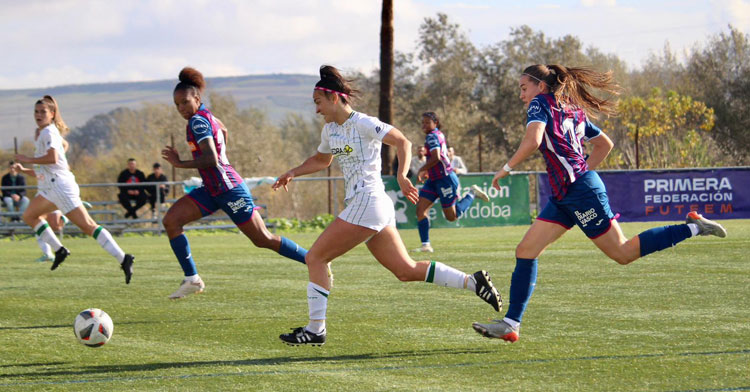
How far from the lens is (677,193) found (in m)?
22.1

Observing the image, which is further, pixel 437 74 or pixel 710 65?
pixel 437 74

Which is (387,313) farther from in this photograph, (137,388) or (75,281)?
(75,281)

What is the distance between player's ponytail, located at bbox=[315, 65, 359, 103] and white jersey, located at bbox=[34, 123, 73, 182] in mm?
5854

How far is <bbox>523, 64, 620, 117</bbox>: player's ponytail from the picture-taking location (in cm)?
670

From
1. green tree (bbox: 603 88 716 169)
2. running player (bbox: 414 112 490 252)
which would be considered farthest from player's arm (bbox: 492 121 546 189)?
green tree (bbox: 603 88 716 169)

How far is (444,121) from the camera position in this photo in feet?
166

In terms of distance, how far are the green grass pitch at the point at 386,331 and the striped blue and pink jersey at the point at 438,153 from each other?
2.26 metres

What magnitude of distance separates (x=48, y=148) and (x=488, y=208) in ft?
41.6

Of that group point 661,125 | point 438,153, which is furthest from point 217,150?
point 661,125

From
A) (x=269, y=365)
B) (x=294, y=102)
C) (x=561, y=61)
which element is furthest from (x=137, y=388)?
(x=294, y=102)

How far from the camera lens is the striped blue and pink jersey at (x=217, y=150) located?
881cm

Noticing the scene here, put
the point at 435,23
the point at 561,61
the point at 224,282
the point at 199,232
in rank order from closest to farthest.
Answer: the point at 224,282 < the point at 199,232 < the point at 561,61 < the point at 435,23

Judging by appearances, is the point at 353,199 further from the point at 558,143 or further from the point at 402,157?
the point at 558,143

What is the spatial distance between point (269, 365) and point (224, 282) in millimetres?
5365
